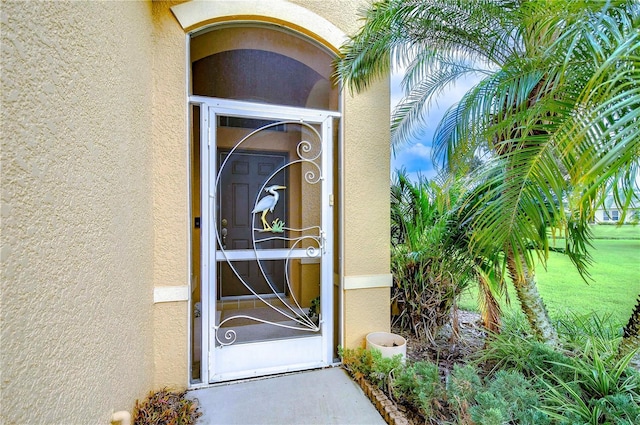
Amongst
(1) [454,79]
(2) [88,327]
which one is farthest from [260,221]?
(1) [454,79]

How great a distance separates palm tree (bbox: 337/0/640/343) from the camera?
2.47 m

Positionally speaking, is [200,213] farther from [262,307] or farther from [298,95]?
[298,95]

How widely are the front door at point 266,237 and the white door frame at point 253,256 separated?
0.04ft

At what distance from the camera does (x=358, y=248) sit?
437 centimetres

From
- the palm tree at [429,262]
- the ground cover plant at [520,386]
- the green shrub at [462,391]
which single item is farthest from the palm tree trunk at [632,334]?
the green shrub at [462,391]

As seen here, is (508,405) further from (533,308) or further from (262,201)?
(262,201)

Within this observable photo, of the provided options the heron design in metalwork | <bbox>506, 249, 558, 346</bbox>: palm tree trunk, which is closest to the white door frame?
the heron design in metalwork

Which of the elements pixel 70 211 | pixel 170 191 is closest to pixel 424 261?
pixel 170 191

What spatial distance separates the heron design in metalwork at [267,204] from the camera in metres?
4.06

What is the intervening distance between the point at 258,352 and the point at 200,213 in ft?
7.05

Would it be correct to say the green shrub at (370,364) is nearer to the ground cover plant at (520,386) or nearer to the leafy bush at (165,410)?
the ground cover plant at (520,386)

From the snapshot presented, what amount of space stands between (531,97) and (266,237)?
433 centimetres

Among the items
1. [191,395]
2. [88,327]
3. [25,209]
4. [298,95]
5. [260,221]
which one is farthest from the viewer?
[298,95]

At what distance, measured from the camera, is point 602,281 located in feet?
17.7
